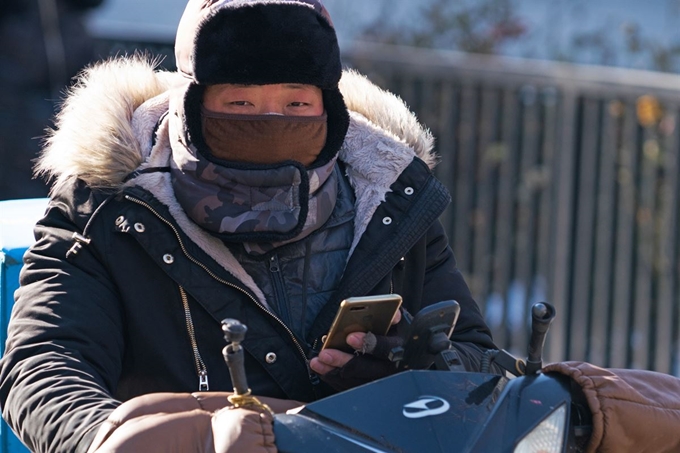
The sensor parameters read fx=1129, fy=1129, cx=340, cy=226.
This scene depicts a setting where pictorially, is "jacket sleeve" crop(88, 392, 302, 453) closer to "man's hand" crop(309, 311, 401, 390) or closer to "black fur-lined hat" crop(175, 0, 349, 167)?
"man's hand" crop(309, 311, 401, 390)

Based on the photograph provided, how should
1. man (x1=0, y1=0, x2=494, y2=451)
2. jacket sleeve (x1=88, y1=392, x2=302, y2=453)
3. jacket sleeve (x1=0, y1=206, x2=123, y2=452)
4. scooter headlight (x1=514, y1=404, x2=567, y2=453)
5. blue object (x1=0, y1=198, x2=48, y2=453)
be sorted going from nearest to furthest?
1. jacket sleeve (x1=88, y1=392, x2=302, y2=453)
2. scooter headlight (x1=514, y1=404, x2=567, y2=453)
3. jacket sleeve (x1=0, y1=206, x2=123, y2=452)
4. man (x1=0, y1=0, x2=494, y2=451)
5. blue object (x1=0, y1=198, x2=48, y2=453)

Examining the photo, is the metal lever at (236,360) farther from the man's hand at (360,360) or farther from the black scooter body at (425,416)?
the man's hand at (360,360)

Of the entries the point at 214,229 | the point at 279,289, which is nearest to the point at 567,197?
the point at 279,289

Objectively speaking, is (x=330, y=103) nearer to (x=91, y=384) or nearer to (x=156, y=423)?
(x=91, y=384)

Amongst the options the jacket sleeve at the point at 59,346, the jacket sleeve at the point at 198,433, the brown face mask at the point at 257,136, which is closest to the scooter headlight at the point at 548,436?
the jacket sleeve at the point at 198,433

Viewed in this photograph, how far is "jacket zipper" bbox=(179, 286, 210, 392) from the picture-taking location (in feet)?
7.43

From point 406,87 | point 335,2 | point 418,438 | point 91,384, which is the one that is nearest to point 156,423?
point 418,438

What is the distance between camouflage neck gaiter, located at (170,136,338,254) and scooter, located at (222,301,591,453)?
0.59 metres

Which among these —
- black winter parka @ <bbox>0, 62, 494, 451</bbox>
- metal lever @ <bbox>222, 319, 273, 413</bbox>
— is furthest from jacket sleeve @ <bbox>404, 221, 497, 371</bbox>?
metal lever @ <bbox>222, 319, 273, 413</bbox>

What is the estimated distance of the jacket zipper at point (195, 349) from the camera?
7.43 feet

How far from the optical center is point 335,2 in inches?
273

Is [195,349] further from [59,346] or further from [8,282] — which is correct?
[8,282]

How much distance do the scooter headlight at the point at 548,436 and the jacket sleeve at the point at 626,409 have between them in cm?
11

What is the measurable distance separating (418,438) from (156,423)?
36cm
